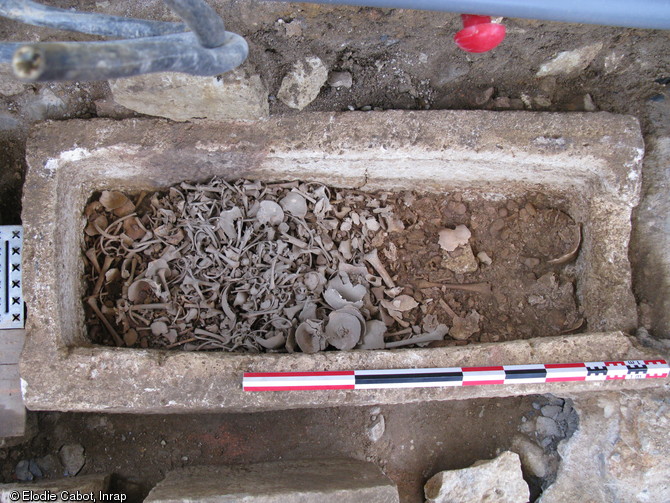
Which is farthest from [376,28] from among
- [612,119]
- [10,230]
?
[10,230]

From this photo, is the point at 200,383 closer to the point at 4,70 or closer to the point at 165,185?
the point at 165,185

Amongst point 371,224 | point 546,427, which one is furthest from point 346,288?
point 546,427

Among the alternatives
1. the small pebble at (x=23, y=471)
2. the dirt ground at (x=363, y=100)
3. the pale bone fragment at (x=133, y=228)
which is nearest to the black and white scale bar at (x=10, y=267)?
the dirt ground at (x=363, y=100)

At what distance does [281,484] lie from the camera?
2.24 metres

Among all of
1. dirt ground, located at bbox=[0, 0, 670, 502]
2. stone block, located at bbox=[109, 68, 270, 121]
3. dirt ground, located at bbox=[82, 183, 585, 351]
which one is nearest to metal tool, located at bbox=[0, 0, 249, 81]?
stone block, located at bbox=[109, 68, 270, 121]

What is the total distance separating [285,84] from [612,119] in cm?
154

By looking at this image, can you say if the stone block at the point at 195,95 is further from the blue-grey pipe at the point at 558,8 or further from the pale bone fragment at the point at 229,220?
the blue-grey pipe at the point at 558,8

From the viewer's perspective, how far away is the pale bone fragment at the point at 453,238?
8.85ft

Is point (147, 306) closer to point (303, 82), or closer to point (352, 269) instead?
point (352, 269)

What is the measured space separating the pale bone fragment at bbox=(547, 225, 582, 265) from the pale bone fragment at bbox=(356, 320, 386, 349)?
0.99 meters

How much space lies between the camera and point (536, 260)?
273 cm

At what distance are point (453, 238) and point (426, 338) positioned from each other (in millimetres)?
546

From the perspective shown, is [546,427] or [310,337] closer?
[310,337]

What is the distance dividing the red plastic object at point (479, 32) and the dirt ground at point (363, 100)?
275mm
